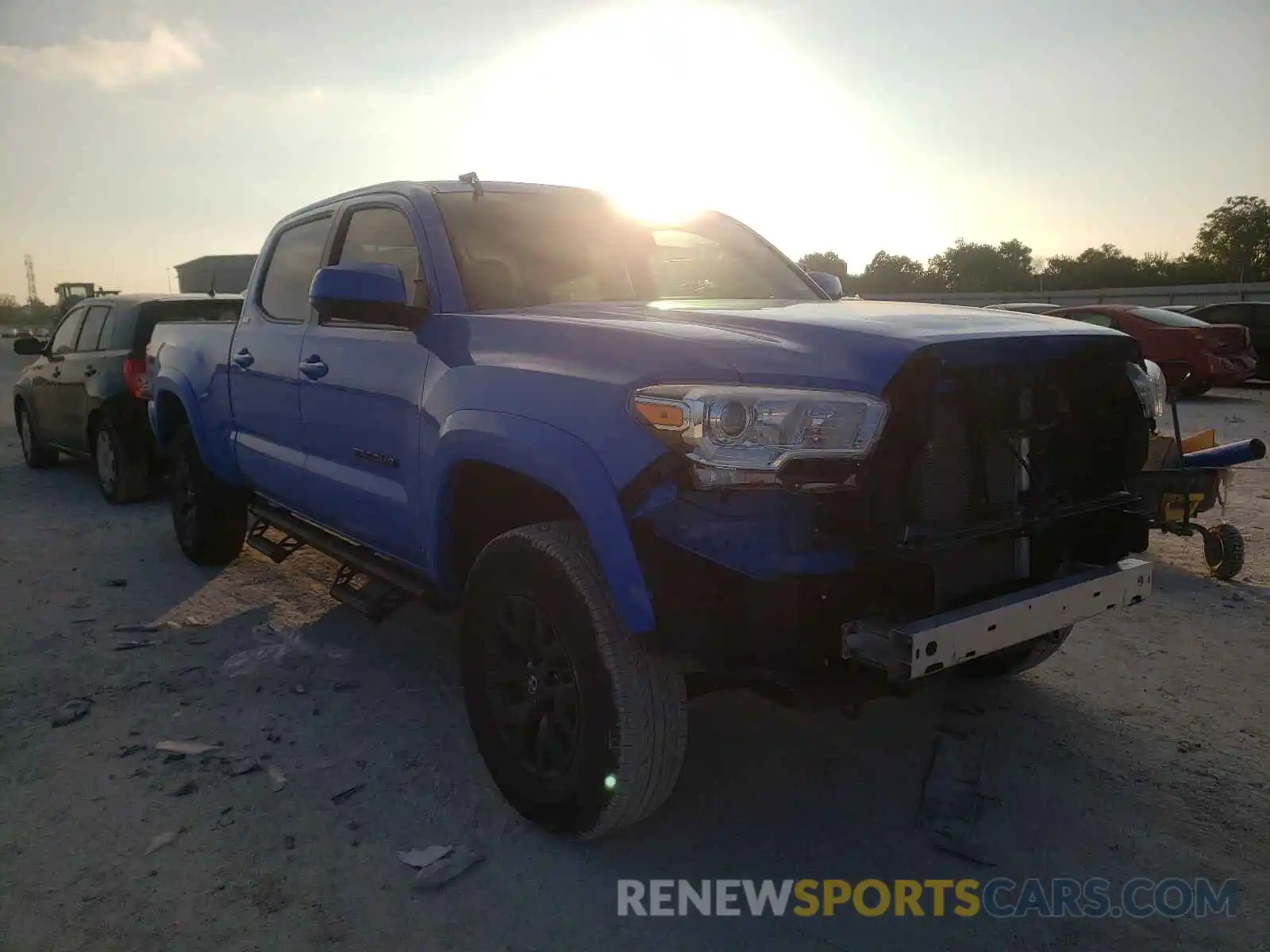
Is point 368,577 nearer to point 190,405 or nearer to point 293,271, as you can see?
point 293,271

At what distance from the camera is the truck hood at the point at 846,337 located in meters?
2.28

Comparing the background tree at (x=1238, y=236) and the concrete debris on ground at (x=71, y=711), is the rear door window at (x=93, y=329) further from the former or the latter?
the background tree at (x=1238, y=236)

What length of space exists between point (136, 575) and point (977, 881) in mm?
4995

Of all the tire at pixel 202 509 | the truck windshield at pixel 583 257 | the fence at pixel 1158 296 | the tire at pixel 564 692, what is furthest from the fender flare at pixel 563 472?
the fence at pixel 1158 296

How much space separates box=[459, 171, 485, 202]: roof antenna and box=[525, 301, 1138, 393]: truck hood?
961 millimetres

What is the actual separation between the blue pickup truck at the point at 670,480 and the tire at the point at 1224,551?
2192mm

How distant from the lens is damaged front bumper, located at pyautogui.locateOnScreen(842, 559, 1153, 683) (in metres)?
2.12

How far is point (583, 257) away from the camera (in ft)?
11.9

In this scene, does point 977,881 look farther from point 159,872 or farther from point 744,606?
point 159,872

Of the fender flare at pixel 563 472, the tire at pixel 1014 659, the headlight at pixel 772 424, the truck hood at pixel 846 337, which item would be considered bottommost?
→ the tire at pixel 1014 659

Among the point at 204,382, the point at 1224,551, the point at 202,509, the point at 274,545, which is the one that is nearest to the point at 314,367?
the point at 274,545

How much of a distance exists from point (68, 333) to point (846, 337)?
849cm

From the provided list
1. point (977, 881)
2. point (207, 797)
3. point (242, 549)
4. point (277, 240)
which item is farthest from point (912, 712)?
point (242, 549)

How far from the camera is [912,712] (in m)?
3.59
